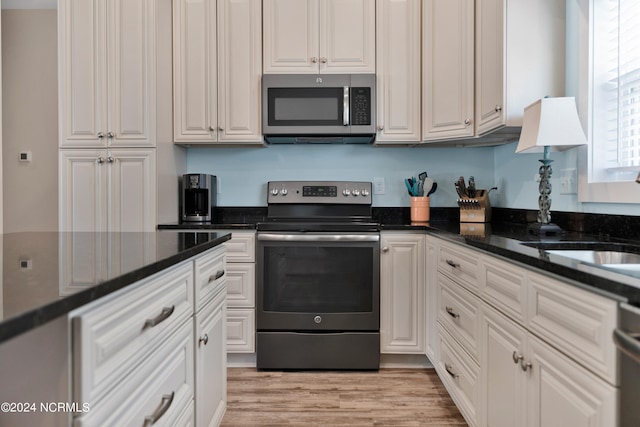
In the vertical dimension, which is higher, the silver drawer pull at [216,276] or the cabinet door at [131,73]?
the cabinet door at [131,73]

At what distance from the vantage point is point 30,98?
287cm

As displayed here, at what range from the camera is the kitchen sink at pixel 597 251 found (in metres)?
1.26

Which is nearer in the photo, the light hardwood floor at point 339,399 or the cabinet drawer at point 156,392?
the cabinet drawer at point 156,392

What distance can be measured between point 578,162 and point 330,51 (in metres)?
1.58

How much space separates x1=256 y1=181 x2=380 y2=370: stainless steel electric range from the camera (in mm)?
2262

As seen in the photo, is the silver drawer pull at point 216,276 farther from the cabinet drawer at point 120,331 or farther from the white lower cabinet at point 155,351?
the cabinet drawer at point 120,331

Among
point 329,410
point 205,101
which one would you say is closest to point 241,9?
point 205,101

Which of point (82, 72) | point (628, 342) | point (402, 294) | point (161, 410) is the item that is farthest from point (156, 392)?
point (82, 72)

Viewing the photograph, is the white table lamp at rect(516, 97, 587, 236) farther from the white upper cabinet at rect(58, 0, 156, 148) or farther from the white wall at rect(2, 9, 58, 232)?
the white wall at rect(2, 9, 58, 232)

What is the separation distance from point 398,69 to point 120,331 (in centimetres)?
229

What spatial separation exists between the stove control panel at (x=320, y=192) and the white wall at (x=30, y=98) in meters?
1.72

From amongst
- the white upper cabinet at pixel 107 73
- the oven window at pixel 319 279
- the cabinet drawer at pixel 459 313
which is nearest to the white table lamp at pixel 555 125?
the cabinet drawer at pixel 459 313

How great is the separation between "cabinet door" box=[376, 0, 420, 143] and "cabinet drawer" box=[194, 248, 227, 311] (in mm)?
1495

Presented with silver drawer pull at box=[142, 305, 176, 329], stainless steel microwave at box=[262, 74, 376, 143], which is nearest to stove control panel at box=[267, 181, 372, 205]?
stainless steel microwave at box=[262, 74, 376, 143]
